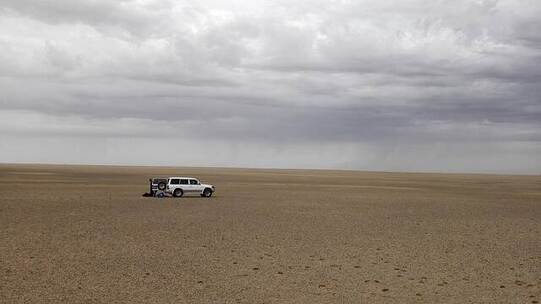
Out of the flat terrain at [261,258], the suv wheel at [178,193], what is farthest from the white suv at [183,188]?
the flat terrain at [261,258]

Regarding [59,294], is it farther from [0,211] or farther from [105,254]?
[0,211]

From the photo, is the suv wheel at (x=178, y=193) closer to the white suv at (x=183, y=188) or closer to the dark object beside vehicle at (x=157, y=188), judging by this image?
the white suv at (x=183, y=188)

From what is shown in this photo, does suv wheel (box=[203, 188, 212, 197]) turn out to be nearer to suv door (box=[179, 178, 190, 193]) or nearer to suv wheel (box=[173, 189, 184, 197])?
suv door (box=[179, 178, 190, 193])

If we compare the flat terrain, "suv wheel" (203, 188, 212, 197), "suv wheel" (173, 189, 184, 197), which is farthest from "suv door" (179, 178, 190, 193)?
the flat terrain

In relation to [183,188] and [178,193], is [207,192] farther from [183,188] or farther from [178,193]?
[178,193]

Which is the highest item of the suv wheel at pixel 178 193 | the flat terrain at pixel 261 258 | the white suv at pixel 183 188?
the white suv at pixel 183 188

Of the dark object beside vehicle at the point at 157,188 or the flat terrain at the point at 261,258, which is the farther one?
the dark object beside vehicle at the point at 157,188

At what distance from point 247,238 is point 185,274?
6951 mm

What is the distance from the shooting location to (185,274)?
15836 mm

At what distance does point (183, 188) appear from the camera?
46.3 metres

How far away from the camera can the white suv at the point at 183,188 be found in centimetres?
4606

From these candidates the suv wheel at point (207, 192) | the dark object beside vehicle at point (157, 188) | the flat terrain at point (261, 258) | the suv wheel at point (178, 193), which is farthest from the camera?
the suv wheel at point (207, 192)

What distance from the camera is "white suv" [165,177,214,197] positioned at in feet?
151

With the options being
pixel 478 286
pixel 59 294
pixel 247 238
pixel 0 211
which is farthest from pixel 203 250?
pixel 0 211
